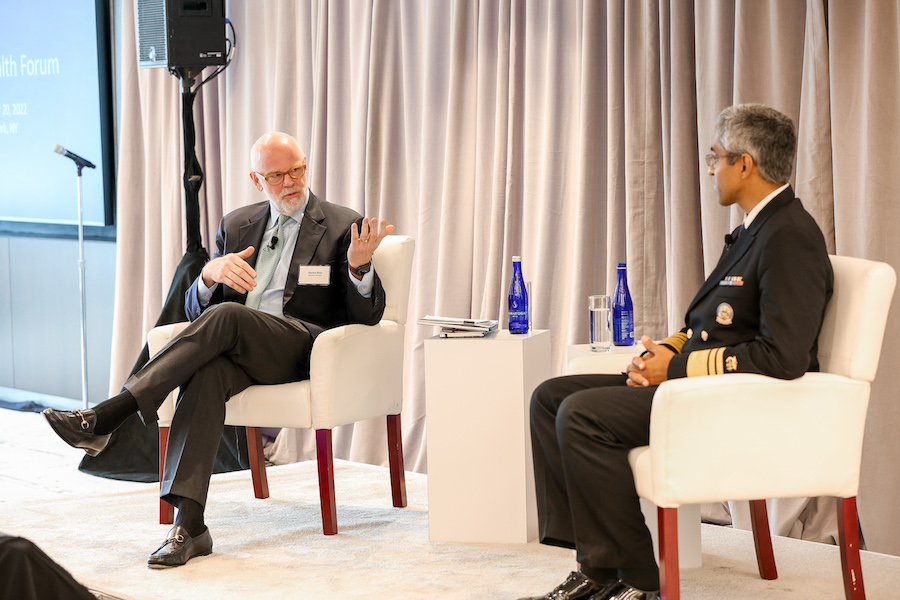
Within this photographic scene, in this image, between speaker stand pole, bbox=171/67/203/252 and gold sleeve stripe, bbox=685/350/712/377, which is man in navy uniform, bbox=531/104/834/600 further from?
speaker stand pole, bbox=171/67/203/252

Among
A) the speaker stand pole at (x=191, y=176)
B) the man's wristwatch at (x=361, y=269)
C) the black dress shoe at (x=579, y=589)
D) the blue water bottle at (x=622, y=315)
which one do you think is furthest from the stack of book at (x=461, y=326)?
the speaker stand pole at (x=191, y=176)

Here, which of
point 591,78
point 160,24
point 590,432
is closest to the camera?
point 590,432

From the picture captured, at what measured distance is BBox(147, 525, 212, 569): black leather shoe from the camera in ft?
9.02

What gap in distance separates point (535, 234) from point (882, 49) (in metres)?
1.38

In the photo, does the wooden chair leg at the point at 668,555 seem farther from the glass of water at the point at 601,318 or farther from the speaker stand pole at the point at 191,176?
the speaker stand pole at the point at 191,176

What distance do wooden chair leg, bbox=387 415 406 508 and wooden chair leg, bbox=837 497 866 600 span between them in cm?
157

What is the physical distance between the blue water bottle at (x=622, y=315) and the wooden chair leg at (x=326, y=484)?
0.96m

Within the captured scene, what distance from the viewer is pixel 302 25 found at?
4387 mm

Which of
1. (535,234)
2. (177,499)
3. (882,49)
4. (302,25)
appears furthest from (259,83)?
(882,49)

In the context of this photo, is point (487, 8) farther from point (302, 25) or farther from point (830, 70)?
point (830, 70)

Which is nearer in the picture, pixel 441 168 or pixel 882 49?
pixel 882 49

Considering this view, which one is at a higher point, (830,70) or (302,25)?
(302,25)

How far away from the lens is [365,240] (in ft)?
10.1

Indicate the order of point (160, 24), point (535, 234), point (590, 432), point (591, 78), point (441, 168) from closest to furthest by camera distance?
point (590, 432) < point (591, 78) < point (535, 234) < point (441, 168) < point (160, 24)
